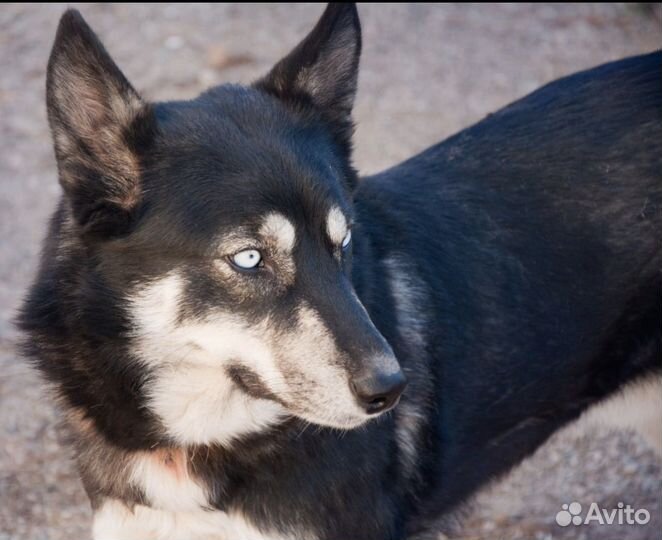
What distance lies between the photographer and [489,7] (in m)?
8.28

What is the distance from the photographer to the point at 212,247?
2602 mm

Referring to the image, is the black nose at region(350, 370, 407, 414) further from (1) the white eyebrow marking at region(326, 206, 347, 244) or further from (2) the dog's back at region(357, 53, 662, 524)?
(2) the dog's back at region(357, 53, 662, 524)

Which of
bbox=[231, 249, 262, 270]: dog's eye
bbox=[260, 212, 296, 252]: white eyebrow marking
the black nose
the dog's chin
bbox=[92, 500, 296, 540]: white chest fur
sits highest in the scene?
bbox=[260, 212, 296, 252]: white eyebrow marking

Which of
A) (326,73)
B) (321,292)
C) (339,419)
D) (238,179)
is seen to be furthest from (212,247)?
(326,73)

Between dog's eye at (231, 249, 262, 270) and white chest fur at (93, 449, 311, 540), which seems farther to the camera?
white chest fur at (93, 449, 311, 540)

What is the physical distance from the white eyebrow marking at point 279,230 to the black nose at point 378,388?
0.44m

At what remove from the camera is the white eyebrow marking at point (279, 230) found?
→ 260cm

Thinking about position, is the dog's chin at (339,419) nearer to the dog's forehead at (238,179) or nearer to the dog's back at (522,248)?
the dog's forehead at (238,179)

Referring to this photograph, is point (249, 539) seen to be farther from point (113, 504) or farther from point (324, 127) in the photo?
point (324, 127)

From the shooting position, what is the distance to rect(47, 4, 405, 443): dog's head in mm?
2546

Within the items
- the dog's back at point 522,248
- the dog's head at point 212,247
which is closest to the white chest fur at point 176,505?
the dog's head at point 212,247

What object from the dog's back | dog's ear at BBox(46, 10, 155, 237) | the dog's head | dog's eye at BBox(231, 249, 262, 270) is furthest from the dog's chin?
dog's ear at BBox(46, 10, 155, 237)

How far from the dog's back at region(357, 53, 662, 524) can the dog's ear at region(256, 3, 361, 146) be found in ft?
1.16

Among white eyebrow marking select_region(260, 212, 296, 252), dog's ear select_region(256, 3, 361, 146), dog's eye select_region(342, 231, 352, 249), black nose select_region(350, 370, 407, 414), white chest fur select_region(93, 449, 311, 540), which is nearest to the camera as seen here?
black nose select_region(350, 370, 407, 414)
